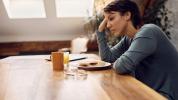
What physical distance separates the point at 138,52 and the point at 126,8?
0.40m

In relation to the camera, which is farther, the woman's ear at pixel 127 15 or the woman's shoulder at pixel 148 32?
the woman's ear at pixel 127 15

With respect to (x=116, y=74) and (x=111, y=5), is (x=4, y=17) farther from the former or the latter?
(x=116, y=74)

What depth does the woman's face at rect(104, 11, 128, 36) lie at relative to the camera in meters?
2.04

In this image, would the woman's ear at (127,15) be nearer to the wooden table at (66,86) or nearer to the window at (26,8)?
the wooden table at (66,86)

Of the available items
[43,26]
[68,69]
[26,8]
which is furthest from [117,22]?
[26,8]

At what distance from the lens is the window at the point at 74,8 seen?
4.52m

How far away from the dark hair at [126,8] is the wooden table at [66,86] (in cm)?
37

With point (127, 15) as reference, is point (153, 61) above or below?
below

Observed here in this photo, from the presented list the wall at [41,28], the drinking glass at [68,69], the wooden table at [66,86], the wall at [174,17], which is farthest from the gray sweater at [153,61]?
the wall at [41,28]

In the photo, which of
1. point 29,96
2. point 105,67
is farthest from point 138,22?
point 29,96

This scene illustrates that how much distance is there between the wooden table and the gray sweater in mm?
103

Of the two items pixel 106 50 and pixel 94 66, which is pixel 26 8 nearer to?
pixel 106 50

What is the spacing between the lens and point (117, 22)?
205 centimetres

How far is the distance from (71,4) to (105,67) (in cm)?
279
